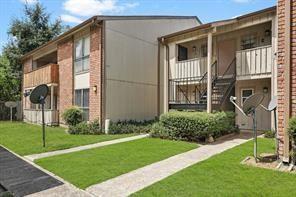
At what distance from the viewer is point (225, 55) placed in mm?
16531

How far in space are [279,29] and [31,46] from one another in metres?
31.9

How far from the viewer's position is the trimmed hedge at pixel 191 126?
1162 cm

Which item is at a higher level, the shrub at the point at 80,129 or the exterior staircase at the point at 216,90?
the exterior staircase at the point at 216,90

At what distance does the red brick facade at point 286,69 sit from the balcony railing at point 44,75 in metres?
16.5

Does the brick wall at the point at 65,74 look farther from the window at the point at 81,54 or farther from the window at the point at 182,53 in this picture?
the window at the point at 182,53

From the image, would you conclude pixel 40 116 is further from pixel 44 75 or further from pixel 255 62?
pixel 255 62

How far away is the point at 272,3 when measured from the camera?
1319cm

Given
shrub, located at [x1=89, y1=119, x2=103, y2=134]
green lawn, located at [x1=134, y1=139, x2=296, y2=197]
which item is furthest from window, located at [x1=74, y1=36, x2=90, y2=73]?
green lawn, located at [x1=134, y1=139, x2=296, y2=197]

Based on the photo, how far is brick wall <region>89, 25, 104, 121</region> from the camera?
1554 cm

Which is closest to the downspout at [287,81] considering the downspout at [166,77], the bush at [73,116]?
the downspout at [166,77]

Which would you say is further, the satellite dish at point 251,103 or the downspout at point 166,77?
the downspout at point 166,77

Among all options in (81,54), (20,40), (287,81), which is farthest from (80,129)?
(20,40)

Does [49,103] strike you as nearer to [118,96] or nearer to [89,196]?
[118,96]

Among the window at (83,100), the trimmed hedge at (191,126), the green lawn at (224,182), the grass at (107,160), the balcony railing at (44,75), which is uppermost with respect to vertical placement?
the balcony railing at (44,75)
